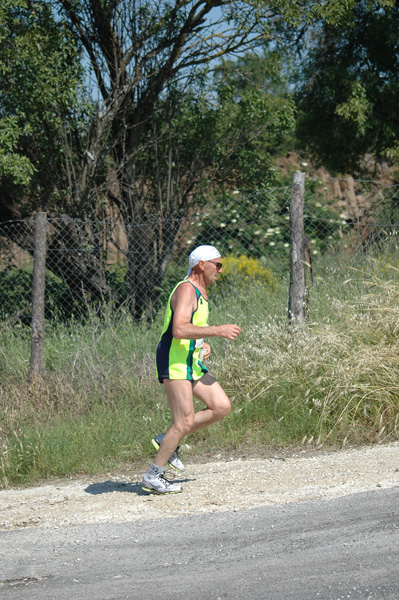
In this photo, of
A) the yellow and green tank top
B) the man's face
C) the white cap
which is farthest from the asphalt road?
the white cap

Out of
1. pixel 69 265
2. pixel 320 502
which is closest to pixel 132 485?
pixel 320 502

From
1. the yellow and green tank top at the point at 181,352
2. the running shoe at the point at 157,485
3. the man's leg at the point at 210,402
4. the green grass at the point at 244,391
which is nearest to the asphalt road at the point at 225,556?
the running shoe at the point at 157,485

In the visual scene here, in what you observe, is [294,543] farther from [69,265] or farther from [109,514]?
[69,265]

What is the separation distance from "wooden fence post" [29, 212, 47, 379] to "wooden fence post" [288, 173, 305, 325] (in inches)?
107

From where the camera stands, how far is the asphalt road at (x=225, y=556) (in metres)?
3.64

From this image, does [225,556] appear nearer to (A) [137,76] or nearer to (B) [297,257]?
(B) [297,257]

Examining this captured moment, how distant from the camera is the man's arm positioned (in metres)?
4.76

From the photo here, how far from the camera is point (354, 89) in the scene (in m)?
16.7

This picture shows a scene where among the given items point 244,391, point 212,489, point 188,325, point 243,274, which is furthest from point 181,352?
point 243,274

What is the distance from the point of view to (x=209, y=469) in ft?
19.5

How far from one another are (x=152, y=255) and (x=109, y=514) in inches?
258

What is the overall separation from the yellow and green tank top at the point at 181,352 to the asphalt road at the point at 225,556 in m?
0.99

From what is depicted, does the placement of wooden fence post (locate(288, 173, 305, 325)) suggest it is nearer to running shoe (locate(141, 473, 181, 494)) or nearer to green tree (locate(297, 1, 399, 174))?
running shoe (locate(141, 473, 181, 494))

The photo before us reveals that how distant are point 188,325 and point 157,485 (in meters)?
1.24
